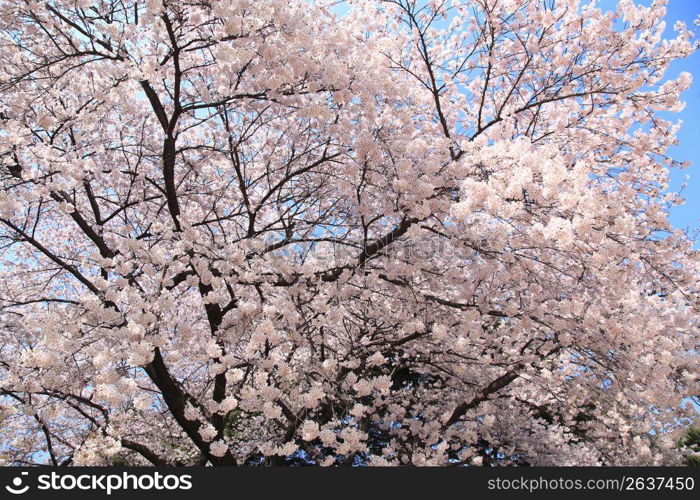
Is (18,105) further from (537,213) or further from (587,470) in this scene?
(587,470)

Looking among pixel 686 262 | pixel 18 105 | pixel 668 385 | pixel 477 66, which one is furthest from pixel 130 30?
pixel 686 262

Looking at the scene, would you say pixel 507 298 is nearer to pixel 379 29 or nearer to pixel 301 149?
pixel 301 149

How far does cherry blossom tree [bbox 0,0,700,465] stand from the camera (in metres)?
4.27

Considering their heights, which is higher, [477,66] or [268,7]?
[477,66]

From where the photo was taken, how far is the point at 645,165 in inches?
245

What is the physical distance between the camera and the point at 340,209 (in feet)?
22.6

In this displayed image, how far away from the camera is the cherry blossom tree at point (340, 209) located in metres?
4.27

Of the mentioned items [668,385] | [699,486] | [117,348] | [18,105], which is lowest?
[699,486]

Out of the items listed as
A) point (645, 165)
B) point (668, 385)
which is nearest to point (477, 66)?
point (645, 165)

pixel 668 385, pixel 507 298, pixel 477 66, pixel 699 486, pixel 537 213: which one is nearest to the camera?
→ pixel 537 213

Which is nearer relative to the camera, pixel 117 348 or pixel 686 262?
pixel 117 348

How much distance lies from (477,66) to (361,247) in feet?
8.35

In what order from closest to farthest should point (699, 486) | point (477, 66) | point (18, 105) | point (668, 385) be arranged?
point (668, 385), point (699, 486), point (18, 105), point (477, 66)

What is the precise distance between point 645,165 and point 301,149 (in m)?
4.31
